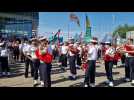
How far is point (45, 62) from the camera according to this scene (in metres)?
8.76

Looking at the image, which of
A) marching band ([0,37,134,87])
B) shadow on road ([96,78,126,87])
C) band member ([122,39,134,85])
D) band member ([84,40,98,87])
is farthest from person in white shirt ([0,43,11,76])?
band member ([122,39,134,85])

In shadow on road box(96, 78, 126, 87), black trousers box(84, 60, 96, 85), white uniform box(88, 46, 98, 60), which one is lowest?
shadow on road box(96, 78, 126, 87)

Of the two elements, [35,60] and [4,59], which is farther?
[4,59]

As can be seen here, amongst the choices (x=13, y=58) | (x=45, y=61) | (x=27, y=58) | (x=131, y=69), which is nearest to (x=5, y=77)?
(x=27, y=58)

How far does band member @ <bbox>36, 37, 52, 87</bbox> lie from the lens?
8.73 metres

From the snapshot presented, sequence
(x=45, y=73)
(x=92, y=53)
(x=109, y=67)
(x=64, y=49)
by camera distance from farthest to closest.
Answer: (x=64, y=49) → (x=109, y=67) → (x=92, y=53) → (x=45, y=73)

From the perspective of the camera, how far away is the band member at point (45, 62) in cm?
873

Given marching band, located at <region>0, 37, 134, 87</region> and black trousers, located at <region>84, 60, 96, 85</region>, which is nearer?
marching band, located at <region>0, 37, 134, 87</region>

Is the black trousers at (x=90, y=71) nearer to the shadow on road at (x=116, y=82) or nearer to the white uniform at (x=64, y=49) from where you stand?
the shadow on road at (x=116, y=82)

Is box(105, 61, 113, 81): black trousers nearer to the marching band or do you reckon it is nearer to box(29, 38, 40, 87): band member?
the marching band

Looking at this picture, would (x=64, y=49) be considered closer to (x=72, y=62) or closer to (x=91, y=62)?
(x=72, y=62)

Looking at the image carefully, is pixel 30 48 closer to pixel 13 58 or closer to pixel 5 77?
pixel 5 77

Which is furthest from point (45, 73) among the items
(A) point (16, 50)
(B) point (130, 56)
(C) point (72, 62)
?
(A) point (16, 50)
